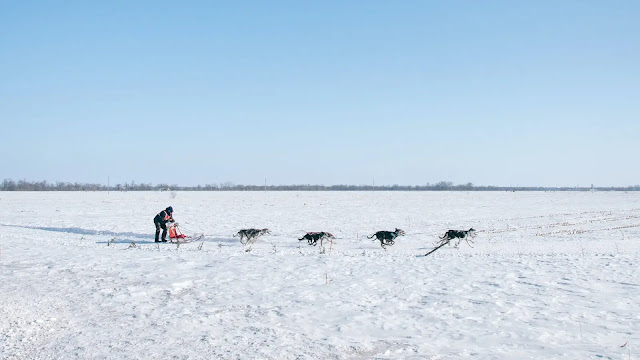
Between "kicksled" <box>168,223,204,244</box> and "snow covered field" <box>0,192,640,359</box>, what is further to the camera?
"kicksled" <box>168,223,204,244</box>

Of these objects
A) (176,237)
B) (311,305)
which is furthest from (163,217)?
(311,305)

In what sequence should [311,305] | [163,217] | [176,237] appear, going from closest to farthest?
1. [311,305]
2. [176,237]
3. [163,217]

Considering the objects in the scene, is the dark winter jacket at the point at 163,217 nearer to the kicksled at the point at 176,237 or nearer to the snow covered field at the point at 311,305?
the kicksled at the point at 176,237

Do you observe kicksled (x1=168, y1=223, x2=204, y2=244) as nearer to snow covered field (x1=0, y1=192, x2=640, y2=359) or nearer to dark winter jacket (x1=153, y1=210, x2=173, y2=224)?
dark winter jacket (x1=153, y1=210, x2=173, y2=224)

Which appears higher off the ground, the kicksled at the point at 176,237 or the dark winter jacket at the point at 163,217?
the dark winter jacket at the point at 163,217

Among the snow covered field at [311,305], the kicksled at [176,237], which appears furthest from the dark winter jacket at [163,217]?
the snow covered field at [311,305]

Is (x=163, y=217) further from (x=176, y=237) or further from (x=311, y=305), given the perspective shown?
(x=311, y=305)

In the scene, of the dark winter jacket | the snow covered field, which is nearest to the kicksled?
the dark winter jacket

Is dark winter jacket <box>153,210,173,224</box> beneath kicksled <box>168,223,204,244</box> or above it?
above

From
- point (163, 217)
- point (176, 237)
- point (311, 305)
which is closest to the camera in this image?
point (311, 305)

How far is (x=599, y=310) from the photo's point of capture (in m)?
8.27

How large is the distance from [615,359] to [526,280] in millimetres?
4575

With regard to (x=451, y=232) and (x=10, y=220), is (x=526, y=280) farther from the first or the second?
(x=10, y=220)

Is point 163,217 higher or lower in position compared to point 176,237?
higher
